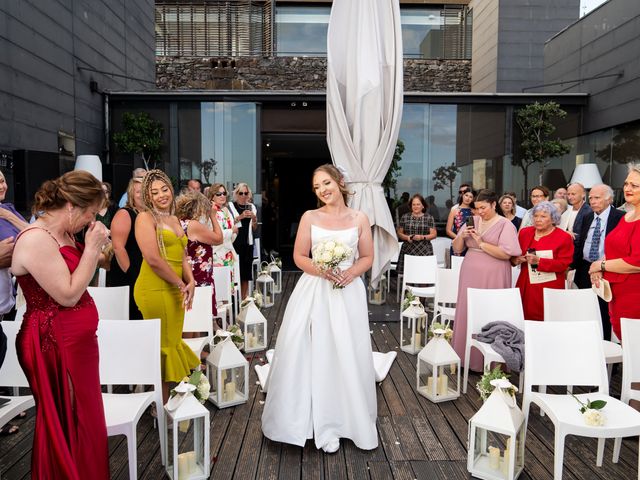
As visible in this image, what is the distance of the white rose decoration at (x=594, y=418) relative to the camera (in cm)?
293

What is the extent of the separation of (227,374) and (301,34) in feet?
41.3

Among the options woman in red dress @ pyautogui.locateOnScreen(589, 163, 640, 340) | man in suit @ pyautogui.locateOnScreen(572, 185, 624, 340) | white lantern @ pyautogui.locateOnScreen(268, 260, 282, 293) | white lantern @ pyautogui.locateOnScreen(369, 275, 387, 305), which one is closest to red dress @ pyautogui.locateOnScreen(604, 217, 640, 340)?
woman in red dress @ pyautogui.locateOnScreen(589, 163, 640, 340)

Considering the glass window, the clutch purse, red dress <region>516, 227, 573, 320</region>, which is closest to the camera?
the clutch purse

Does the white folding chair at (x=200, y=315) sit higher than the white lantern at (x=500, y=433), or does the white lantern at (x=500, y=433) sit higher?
the white folding chair at (x=200, y=315)

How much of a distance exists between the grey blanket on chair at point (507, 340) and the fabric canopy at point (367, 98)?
4.85ft

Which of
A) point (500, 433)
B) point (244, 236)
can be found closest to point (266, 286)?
point (244, 236)

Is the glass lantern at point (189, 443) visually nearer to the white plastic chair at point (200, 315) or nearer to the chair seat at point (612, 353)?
the white plastic chair at point (200, 315)

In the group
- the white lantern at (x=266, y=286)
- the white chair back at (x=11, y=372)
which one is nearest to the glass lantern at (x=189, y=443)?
the white chair back at (x=11, y=372)

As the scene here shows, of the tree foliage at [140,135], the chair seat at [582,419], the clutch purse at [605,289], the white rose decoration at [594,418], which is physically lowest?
the chair seat at [582,419]

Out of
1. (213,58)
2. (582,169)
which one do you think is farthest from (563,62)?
(213,58)

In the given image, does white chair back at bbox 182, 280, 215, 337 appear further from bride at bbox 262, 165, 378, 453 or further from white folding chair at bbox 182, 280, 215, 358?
bride at bbox 262, 165, 378, 453

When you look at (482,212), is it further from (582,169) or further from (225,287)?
(582,169)

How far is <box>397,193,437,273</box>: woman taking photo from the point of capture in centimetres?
803

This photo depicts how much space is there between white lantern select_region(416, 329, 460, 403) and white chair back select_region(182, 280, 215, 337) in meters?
1.87
